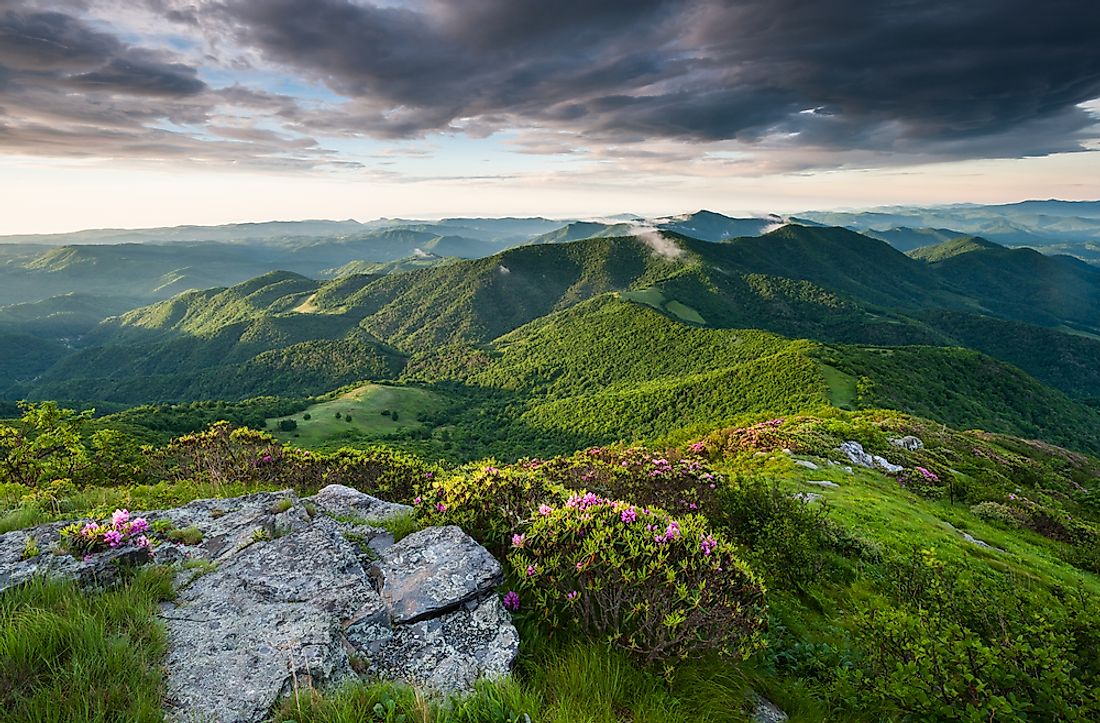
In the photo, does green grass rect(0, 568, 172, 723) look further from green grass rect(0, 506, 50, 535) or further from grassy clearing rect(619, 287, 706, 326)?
grassy clearing rect(619, 287, 706, 326)

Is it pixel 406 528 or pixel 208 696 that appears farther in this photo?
pixel 406 528

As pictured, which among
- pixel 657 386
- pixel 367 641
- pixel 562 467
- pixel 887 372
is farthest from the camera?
pixel 657 386

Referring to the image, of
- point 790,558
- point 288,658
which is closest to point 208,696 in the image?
point 288,658

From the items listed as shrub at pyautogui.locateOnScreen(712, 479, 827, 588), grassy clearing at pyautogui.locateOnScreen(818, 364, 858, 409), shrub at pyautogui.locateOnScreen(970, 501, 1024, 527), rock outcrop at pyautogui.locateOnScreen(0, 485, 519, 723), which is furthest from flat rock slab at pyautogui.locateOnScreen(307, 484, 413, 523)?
grassy clearing at pyautogui.locateOnScreen(818, 364, 858, 409)

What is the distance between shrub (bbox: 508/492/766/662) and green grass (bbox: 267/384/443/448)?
286 ft

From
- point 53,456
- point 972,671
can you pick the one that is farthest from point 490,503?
point 53,456

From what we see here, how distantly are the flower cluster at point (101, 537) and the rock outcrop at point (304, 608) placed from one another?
0.14 m

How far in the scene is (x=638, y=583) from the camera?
196 inches

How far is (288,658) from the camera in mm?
4387

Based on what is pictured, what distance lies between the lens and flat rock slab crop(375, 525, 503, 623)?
538 centimetres

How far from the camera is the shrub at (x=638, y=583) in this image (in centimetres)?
478

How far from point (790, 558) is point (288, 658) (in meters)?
8.56

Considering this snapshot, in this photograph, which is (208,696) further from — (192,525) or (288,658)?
(192,525)

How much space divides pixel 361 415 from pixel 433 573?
113240mm
